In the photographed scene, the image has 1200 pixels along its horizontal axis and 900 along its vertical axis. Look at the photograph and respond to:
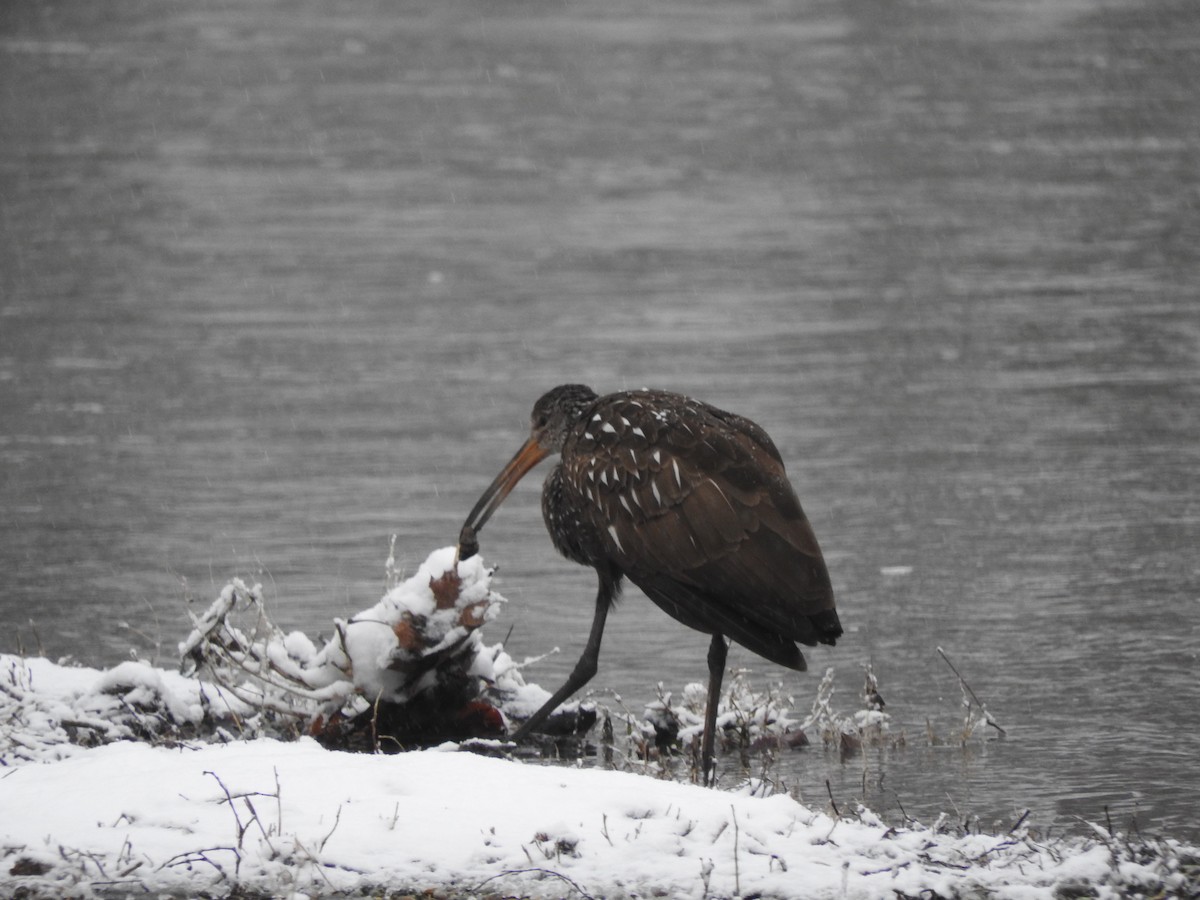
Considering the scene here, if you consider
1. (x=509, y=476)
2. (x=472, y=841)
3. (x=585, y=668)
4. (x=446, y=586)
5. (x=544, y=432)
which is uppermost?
(x=544, y=432)

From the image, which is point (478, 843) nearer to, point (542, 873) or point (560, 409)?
point (542, 873)

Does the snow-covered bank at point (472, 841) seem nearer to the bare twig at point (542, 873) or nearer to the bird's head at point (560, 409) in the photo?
the bare twig at point (542, 873)

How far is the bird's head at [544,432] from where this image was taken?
6.85m

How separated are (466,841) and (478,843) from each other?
29mm

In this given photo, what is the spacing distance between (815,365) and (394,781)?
23.8ft

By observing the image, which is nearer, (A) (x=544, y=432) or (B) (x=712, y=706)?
(B) (x=712, y=706)

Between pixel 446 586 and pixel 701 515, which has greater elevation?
pixel 701 515

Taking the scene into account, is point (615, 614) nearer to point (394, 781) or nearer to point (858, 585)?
point (858, 585)

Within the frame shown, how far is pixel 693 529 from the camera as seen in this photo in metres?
6.08

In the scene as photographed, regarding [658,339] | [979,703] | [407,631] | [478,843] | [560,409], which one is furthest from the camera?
[658,339]

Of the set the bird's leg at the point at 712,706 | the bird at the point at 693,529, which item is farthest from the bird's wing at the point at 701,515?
the bird's leg at the point at 712,706

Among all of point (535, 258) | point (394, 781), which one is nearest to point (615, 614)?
point (394, 781)

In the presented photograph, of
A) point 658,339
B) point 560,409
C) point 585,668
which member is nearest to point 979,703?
point 585,668

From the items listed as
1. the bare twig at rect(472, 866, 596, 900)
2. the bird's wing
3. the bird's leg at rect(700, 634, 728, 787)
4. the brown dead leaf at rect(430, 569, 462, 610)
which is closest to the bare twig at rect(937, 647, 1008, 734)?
the bird's leg at rect(700, 634, 728, 787)
